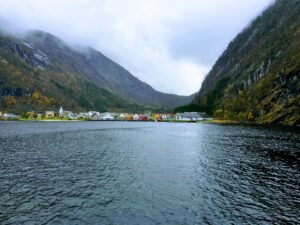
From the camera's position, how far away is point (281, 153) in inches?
2571

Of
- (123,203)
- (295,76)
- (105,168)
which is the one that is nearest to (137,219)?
(123,203)

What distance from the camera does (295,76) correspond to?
180625 mm

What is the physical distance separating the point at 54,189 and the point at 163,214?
54.8 ft

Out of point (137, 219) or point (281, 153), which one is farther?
point (281, 153)

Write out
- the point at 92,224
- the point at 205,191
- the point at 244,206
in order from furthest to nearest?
the point at 205,191 < the point at 244,206 < the point at 92,224

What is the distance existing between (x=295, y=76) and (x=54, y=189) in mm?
185650

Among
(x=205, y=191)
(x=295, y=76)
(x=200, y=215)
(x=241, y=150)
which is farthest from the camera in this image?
(x=295, y=76)

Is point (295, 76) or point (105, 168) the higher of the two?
point (295, 76)

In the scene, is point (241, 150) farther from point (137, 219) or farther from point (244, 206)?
point (137, 219)

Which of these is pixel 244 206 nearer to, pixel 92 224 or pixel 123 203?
pixel 123 203

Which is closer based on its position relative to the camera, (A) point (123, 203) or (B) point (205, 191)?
(A) point (123, 203)

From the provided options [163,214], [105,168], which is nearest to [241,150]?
[105,168]

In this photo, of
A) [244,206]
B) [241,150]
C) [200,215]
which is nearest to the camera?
[200,215]

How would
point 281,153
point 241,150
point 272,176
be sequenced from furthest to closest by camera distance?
point 241,150 → point 281,153 → point 272,176
